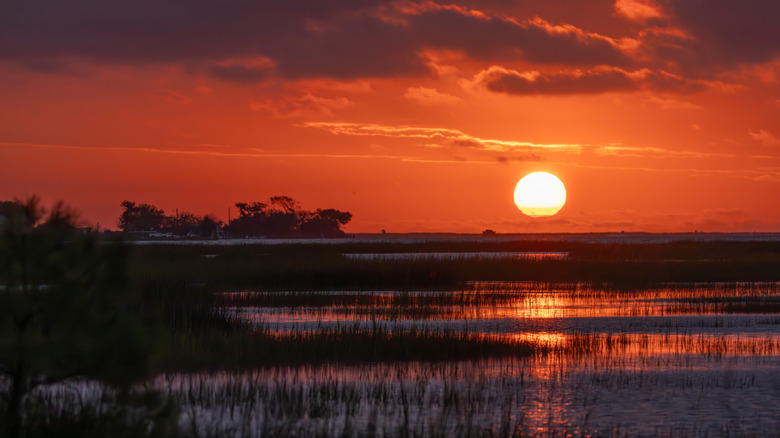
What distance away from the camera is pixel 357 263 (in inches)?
1912

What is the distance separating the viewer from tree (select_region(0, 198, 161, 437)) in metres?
9.03

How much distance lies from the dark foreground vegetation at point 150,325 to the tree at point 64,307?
1 centimetres

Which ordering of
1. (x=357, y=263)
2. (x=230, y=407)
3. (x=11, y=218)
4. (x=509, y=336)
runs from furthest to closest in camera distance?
1. (x=357, y=263)
2. (x=509, y=336)
3. (x=230, y=407)
4. (x=11, y=218)

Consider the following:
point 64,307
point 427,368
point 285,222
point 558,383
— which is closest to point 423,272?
point 427,368

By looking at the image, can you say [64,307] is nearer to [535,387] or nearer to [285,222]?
[535,387]

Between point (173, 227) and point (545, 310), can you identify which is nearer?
point (545, 310)

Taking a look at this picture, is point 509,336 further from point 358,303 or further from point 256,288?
point 256,288

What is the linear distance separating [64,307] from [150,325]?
0.95 meters

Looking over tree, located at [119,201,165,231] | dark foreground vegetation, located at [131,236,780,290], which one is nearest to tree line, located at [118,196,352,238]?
tree, located at [119,201,165,231]

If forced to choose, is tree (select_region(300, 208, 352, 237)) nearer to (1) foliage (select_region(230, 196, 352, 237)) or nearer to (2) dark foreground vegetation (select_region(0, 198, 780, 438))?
(1) foliage (select_region(230, 196, 352, 237))

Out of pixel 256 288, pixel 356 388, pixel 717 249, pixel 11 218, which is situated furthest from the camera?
pixel 717 249

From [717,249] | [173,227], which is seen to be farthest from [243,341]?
[173,227]

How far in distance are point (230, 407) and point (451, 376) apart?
476 cm

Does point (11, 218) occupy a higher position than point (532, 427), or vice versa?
point (11, 218)
